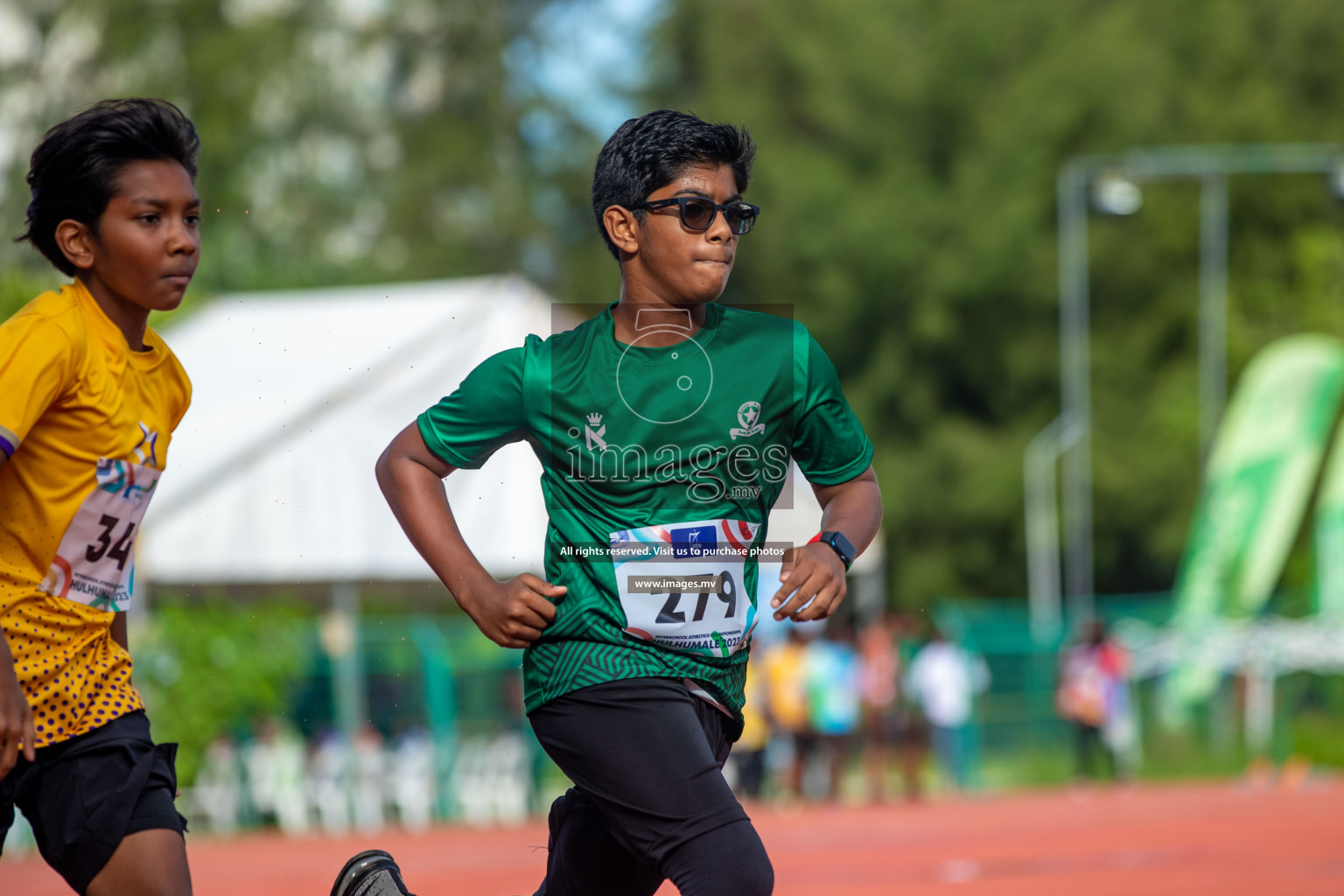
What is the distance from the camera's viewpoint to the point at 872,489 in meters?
3.71

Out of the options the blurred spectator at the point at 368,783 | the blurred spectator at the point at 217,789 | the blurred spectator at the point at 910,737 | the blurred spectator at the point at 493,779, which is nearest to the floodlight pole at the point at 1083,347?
the blurred spectator at the point at 910,737

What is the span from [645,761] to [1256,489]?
19219mm

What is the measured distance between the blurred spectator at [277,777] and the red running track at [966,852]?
0.80 feet

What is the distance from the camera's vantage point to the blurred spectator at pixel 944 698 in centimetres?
1816

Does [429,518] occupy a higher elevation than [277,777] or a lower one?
higher

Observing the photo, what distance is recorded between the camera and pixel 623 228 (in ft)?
11.7

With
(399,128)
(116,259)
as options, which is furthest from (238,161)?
(116,259)

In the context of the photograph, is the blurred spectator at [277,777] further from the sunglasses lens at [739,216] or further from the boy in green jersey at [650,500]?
the sunglasses lens at [739,216]

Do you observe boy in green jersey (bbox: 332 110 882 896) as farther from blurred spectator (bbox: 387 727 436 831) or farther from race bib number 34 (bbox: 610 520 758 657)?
blurred spectator (bbox: 387 727 436 831)

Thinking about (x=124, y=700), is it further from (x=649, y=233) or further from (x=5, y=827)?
(x=649, y=233)

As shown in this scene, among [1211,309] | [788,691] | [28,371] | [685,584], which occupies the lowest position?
[788,691]

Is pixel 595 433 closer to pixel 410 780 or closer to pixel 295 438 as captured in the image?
pixel 295 438

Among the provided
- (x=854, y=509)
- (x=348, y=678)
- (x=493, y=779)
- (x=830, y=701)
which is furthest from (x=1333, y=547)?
(x=854, y=509)

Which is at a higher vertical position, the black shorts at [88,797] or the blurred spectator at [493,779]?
the black shorts at [88,797]
